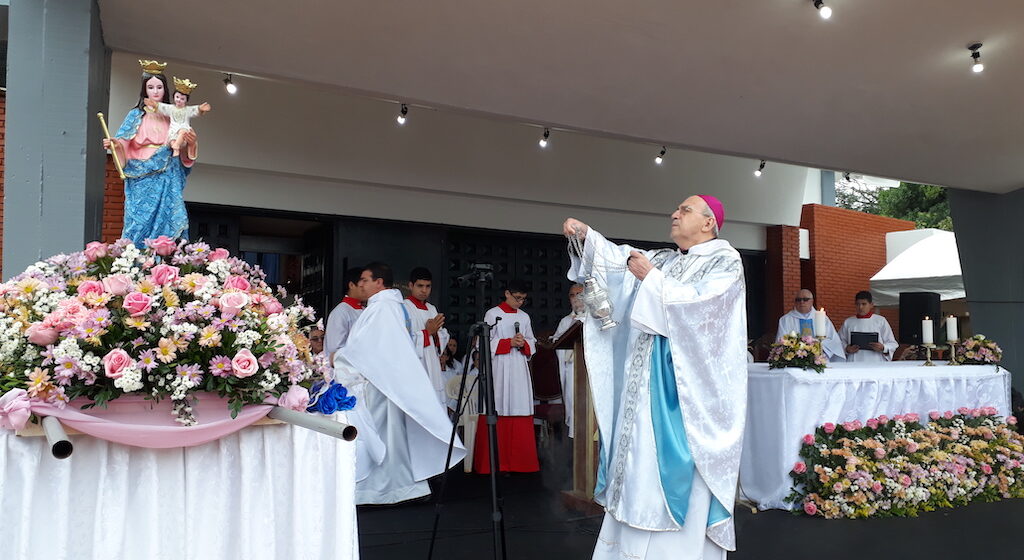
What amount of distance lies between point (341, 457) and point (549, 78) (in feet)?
15.4

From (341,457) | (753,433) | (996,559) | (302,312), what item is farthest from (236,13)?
(996,559)

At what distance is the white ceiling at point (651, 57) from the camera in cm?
529

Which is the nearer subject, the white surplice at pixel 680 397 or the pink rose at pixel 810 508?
the white surplice at pixel 680 397

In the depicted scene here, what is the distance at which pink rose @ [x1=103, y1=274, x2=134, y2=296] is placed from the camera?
2.19m

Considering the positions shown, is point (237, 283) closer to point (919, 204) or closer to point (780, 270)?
point (780, 270)

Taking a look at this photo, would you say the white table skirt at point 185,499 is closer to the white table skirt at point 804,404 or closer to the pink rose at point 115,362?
the pink rose at point 115,362

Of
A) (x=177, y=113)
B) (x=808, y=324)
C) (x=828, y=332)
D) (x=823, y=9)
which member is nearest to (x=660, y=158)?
(x=808, y=324)

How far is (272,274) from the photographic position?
12.6 m

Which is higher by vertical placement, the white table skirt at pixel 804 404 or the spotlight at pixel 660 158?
the spotlight at pixel 660 158

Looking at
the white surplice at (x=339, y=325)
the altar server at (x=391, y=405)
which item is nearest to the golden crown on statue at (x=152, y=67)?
the altar server at (x=391, y=405)

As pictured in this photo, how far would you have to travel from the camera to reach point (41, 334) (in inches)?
81.7

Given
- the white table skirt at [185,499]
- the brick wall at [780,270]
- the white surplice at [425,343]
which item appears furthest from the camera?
the brick wall at [780,270]

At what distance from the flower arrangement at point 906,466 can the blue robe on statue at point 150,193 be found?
4.57 m

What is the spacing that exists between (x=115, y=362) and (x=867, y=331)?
1004 centimetres
